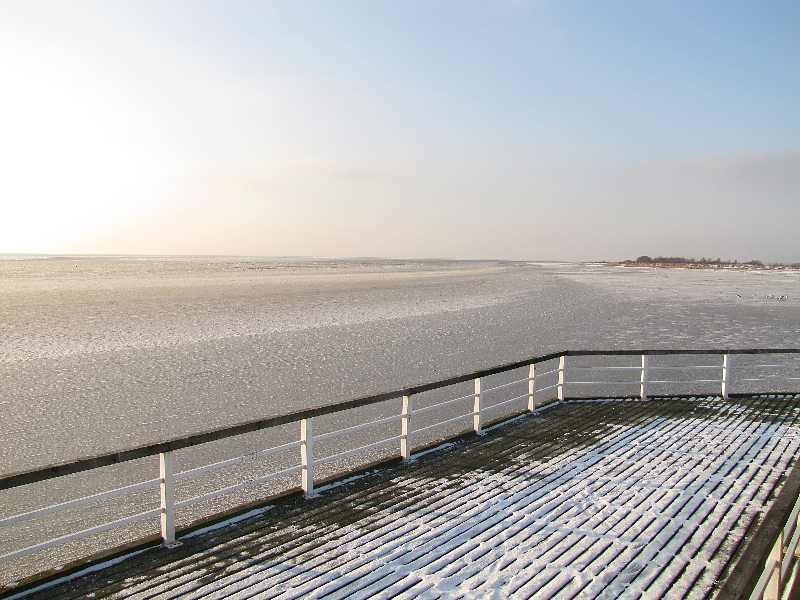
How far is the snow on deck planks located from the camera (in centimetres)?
475

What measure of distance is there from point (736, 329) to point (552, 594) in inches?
1078

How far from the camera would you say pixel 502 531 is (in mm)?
5695

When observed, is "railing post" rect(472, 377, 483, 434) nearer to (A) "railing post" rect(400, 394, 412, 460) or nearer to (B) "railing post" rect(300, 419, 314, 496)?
(A) "railing post" rect(400, 394, 412, 460)

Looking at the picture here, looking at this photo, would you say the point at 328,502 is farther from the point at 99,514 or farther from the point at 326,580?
the point at 99,514

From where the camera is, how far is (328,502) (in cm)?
643

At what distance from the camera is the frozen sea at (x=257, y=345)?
1369 centimetres

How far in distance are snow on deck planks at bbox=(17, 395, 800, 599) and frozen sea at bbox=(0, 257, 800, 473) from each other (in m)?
6.62

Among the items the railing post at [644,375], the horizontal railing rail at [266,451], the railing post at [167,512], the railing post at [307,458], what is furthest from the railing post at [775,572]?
the railing post at [644,375]

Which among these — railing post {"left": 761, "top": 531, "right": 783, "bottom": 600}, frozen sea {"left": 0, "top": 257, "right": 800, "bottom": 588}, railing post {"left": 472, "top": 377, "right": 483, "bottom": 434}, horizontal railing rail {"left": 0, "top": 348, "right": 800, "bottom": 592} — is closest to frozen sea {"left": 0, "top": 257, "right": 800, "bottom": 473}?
frozen sea {"left": 0, "top": 257, "right": 800, "bottom": 588}

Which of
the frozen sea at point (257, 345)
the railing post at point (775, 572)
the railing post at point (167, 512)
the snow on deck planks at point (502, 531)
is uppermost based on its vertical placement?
the railing post at point (775, 572)

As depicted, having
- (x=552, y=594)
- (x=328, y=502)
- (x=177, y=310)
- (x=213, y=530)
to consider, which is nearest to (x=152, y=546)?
(x=213, y=530)

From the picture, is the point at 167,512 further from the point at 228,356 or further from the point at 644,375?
the point at 228,356

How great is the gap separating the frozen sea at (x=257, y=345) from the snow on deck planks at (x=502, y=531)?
662 cm

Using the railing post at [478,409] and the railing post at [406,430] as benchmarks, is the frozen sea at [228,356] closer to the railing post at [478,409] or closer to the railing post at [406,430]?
the railing post at [406,430]
